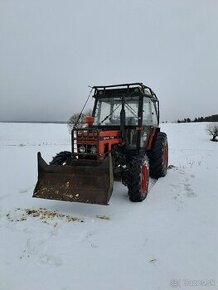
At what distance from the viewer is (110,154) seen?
5172 millimetres

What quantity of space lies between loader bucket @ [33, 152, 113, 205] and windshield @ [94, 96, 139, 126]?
163 centimetres

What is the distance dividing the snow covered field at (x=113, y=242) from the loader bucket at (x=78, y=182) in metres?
0.32

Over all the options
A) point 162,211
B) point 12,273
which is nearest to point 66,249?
point 12,273

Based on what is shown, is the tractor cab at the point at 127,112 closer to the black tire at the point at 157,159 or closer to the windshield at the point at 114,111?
the windshield at the point at 114,111

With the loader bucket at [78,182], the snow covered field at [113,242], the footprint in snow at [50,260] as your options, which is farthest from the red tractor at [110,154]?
the footprint in snow at [50,260]

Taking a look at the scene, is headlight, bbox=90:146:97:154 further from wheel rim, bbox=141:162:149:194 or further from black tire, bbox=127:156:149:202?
wheel rim, bbox=141:162:149:194

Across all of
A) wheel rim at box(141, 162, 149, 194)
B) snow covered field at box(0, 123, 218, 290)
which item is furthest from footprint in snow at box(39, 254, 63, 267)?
wheel rim at box(141, 162, 149, 194)

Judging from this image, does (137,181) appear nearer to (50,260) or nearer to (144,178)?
(144,178)

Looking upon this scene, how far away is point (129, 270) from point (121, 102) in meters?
4.23

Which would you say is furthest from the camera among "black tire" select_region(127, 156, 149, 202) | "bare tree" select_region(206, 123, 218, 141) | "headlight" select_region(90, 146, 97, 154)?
"bare tree" select_region(206, 123, 218, 141)

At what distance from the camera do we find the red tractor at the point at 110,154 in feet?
16.7

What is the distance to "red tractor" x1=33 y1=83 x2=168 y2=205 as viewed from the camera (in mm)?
5086

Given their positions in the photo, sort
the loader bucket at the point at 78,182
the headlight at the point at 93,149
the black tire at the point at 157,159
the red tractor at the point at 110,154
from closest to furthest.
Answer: the loader bucket at the point at 78,182
the red tractor at the point at 110,154
the headlight at the point at 93,149
the black tire at the point at 157,159

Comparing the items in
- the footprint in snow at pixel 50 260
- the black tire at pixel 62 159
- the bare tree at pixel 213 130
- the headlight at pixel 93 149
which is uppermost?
the headlight at pixel 93 149
